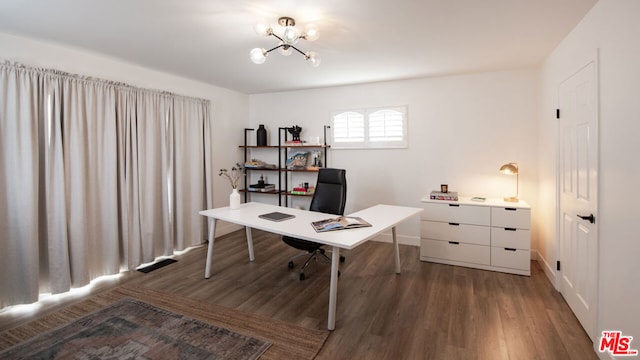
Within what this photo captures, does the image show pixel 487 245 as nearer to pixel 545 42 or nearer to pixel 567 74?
pixel 567 74

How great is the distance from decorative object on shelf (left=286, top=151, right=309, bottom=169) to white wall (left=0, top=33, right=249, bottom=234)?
3.43 ft

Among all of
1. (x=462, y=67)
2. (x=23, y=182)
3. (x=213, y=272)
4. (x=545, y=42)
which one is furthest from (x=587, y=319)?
(x=23, y=182)

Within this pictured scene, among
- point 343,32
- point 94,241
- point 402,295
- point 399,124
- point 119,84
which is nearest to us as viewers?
point 343,32

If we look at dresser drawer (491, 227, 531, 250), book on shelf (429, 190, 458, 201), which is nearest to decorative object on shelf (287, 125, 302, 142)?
book on shelf (429, 190, 458, 201)

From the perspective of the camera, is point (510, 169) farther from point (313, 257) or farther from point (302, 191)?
point (302, 191)

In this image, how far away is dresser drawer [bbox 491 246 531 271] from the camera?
3.19 m

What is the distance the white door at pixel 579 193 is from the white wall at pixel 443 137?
3.28ft

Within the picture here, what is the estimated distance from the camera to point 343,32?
2.56 metres

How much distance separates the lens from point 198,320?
2395 millimetres

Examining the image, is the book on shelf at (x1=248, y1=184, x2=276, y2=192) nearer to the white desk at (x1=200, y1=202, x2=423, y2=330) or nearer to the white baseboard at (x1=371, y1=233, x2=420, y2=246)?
the white desk at (x1=200, y1=202, x2=423, y2=330)

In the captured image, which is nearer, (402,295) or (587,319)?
(587,319)

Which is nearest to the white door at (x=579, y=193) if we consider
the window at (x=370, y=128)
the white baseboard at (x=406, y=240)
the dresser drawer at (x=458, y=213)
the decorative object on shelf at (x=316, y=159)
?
the dresser drawer at (x=458, y=213)

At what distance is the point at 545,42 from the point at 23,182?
4.93 m

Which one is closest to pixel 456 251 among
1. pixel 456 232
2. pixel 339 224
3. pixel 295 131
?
pixel 456 232
